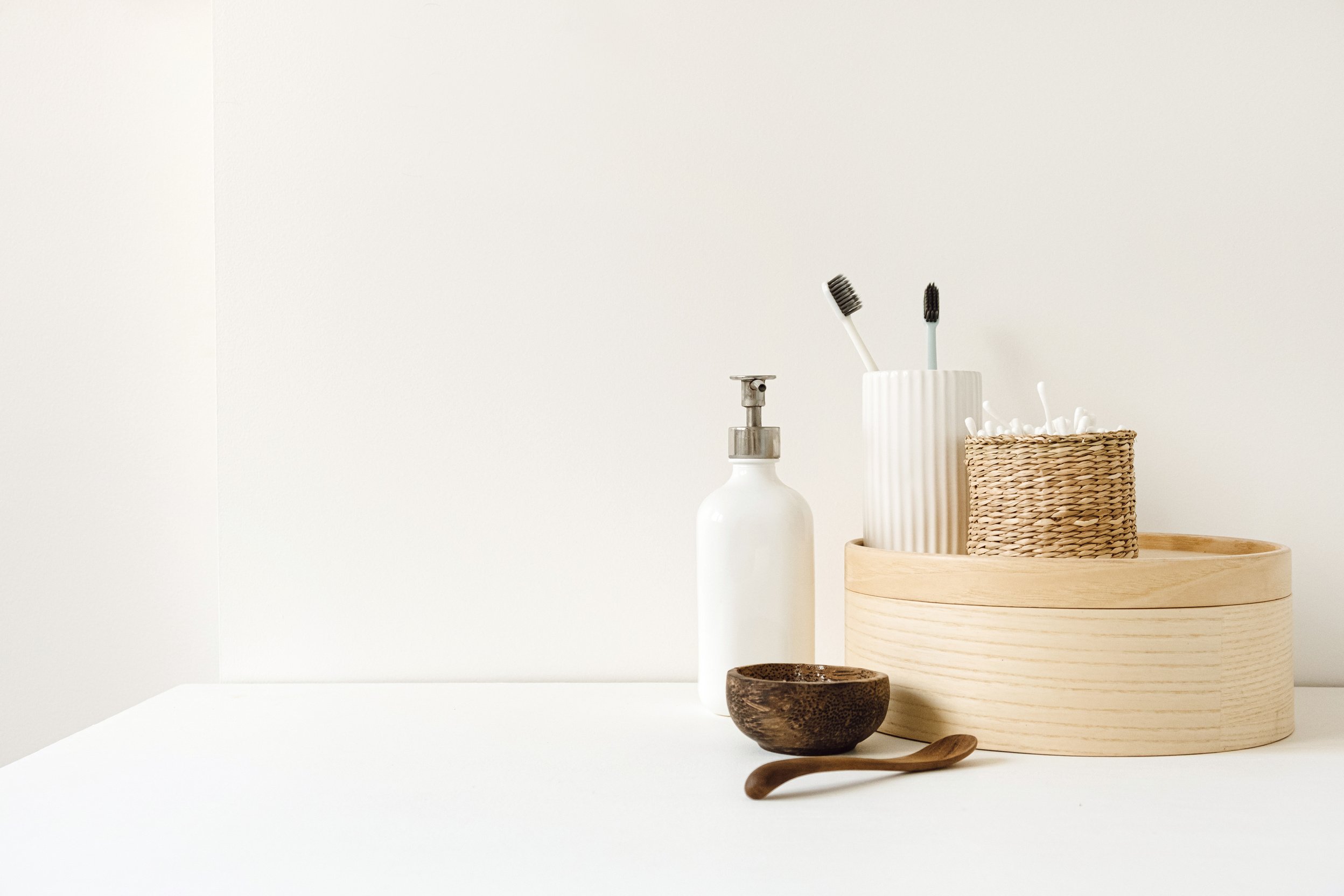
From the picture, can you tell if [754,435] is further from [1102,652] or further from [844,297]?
[1102,652]

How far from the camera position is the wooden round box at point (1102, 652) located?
587 millimetres

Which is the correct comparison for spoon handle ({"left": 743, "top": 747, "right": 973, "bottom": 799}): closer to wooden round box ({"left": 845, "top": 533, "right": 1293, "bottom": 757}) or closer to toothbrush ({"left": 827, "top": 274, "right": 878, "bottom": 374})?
wooden round box ({"left": 845, "top": 533, "right": 1293, "bottom": 757})

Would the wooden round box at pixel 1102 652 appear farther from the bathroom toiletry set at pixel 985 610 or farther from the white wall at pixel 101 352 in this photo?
the white wall at pixel 101 352

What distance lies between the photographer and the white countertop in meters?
0.43

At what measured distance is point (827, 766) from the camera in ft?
1.83

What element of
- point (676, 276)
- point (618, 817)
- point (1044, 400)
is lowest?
point (618, 817)

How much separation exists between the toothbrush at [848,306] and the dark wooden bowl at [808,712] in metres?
0.27

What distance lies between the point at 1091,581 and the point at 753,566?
0.23 meters

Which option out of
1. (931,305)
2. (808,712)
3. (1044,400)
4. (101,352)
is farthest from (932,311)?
(101,352)

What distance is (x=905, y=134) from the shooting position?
2.78ft

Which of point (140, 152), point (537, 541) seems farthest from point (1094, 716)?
point (140, 152)

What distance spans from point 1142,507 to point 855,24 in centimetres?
49

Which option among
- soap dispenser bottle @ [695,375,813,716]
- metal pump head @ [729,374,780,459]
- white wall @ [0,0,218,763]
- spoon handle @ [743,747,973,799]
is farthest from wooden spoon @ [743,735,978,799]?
white wall @ [0,0,218,763]

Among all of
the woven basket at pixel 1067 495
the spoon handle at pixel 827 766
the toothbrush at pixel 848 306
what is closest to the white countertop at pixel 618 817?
the spoon handle at pixel 827 766
